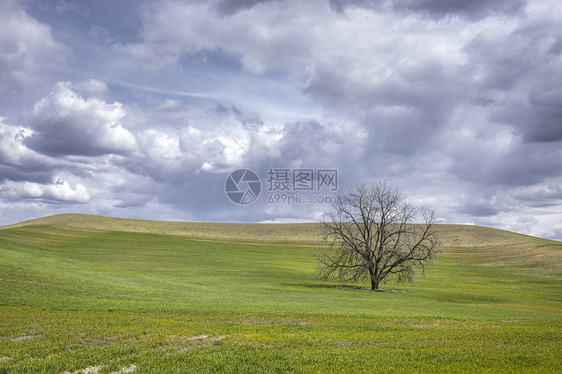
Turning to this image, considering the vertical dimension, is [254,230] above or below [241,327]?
above

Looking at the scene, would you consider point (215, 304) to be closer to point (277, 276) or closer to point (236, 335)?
point (236, 335)

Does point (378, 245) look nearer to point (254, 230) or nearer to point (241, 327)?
point (241, 327)

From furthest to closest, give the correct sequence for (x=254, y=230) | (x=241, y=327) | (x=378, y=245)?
(x=254, y=230) < (x=378, y=245) < (x=241, y=327)

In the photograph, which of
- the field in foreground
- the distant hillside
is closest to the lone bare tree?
the field in foreground

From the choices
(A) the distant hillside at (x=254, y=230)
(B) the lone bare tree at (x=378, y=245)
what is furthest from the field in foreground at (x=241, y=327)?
(A) the distant hillside at (x=254, y=230)

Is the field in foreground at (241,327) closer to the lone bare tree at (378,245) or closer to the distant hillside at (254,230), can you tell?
the lone bare tree at (378,245)

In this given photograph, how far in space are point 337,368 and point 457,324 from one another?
1526cm

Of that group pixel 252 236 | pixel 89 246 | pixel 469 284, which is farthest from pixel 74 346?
pixel 252 236

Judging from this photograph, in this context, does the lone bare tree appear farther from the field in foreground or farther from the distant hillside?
the distant hillside

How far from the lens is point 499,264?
90000 mm

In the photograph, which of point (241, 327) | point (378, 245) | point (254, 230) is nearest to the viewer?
point (241, 327)

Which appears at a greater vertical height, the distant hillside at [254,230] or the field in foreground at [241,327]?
the distant hillside at [254,230]

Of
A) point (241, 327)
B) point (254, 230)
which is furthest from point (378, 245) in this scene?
point (254, 230)

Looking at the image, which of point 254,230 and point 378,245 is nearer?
point 378,245
